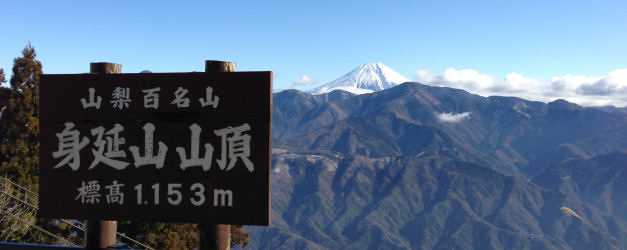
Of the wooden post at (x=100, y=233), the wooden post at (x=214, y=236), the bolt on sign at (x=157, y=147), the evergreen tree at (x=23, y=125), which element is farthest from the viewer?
the evergreen tree at (x=23, y=125)

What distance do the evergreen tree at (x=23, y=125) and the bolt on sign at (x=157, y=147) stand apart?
24128 mm

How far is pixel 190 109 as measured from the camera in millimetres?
6980

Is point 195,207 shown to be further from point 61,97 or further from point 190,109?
point 61,97

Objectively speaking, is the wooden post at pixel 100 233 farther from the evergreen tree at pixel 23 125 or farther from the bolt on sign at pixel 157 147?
the evergreen tree at pixel 23 125

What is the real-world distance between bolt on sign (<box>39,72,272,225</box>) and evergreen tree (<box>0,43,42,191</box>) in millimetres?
24128

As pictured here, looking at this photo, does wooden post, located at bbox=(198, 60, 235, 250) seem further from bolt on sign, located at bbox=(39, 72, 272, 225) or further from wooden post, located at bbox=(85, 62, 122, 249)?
wooden post, located at bbox=(85, 62, 122, 249)

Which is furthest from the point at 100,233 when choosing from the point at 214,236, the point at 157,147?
the point at 214,236

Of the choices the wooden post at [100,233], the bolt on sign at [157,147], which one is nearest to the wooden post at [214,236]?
the bolt on sign at [157,147]

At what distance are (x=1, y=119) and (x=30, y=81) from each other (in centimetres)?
266

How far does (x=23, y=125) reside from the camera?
30.3m

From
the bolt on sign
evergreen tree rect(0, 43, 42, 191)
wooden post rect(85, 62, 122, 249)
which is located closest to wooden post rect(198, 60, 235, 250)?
the bolt on sign

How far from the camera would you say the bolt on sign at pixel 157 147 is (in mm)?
6820

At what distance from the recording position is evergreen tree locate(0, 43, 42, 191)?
29130 mm

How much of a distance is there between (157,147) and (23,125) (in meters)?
27.1
